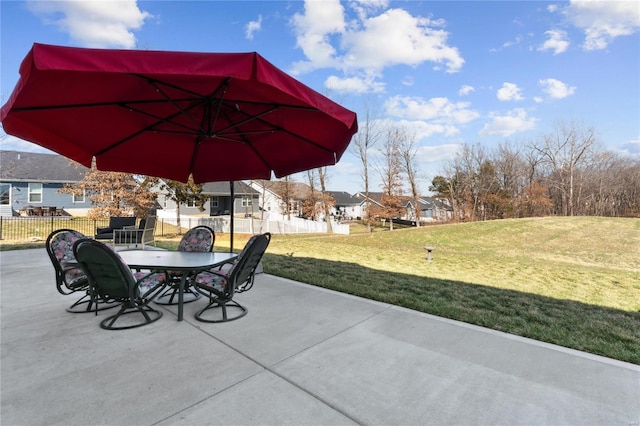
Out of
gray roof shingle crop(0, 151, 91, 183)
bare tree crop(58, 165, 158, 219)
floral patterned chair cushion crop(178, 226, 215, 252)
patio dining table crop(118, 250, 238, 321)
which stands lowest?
patio dining table crop(118, 250, 238, 321)

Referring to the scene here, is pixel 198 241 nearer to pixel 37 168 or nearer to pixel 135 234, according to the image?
pixel 135 234

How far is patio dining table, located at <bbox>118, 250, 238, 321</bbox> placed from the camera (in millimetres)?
3361

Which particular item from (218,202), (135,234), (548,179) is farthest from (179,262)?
(548,179)

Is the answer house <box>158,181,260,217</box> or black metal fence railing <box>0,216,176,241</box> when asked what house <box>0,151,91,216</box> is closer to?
black metal fence railing <box>0,216,176,241</box>

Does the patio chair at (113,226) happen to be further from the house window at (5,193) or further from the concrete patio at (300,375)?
the house window at (5,193)

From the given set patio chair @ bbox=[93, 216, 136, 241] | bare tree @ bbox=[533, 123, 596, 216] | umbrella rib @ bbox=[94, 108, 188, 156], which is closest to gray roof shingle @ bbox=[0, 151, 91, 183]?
patio chair @ bbox=[93, 216, 136, 241]

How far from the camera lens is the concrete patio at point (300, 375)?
1.90m

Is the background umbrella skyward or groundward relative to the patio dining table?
skyward

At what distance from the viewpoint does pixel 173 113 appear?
356cm

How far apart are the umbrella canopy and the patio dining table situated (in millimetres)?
1477

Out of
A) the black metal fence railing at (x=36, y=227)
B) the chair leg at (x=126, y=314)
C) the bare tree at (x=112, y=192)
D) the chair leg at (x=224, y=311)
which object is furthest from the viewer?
the bare tree at (x=112, y=192)

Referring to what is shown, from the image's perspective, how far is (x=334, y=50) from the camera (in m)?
12.9

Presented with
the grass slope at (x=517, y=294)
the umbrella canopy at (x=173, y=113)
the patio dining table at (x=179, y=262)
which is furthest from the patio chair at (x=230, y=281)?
the grass slope at (x=517, y=294)

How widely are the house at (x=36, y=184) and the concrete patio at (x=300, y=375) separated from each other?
2127 cm
